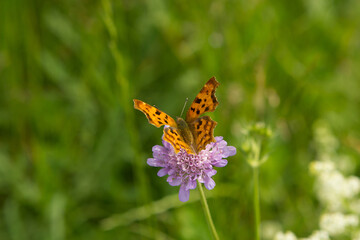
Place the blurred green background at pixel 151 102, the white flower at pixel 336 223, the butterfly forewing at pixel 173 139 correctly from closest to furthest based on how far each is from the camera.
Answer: the butterfly forewing at pixel 173 139 < the white flower at pixel 336 223 < the blurred green background at pixel 151 102

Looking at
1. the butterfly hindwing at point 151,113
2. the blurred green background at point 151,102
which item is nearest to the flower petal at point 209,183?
the butterfly hindwing at point 151,113

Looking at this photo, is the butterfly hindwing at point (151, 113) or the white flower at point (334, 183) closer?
the butterfly hindwing at point (151, 113)

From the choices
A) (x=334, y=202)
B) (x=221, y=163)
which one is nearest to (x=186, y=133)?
(x=221, y=163)

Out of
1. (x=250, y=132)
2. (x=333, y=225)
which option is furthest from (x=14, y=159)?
(x=333, y=225)

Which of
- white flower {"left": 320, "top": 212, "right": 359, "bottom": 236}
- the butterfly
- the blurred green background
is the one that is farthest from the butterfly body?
the blurred green background

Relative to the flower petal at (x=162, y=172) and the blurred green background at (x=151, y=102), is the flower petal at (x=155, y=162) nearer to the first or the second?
A: the flower petal at (x=162, y=172)

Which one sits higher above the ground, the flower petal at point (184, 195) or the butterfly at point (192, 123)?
the butterfly at point (192, 123)

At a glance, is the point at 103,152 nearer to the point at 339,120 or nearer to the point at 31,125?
the point at 31,125

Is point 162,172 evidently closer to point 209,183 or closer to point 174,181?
point 174,181
